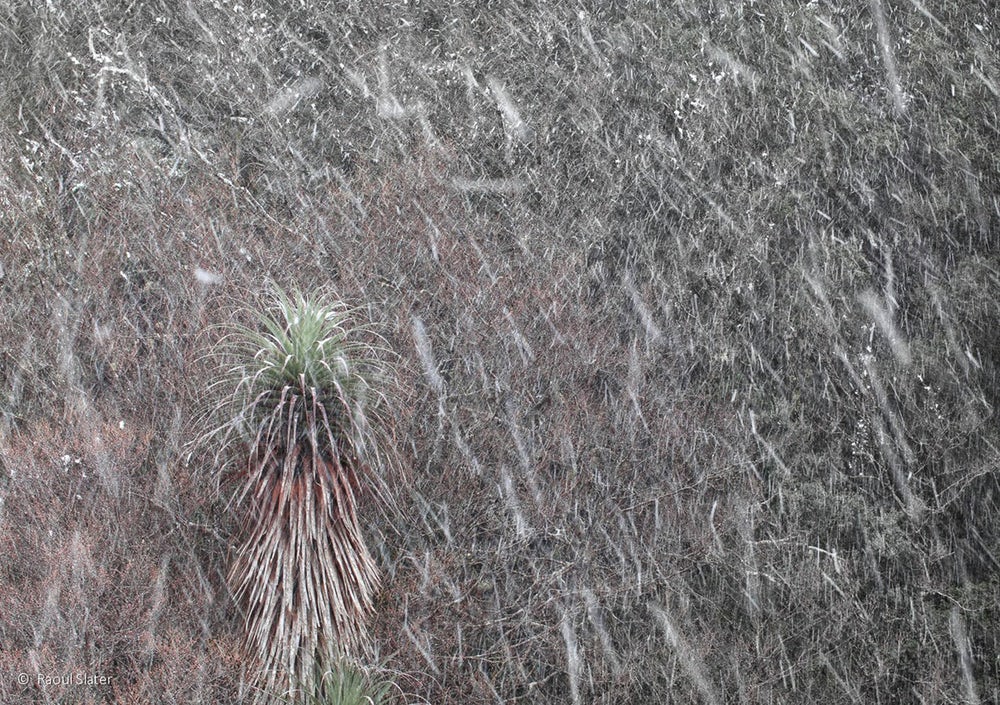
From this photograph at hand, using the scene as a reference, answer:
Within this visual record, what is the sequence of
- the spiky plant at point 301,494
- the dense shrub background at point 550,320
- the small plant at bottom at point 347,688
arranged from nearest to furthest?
the small plant at bottom at point 347,688 → the spiky plant at point 301,494 → the dense shrub background at point 550,320

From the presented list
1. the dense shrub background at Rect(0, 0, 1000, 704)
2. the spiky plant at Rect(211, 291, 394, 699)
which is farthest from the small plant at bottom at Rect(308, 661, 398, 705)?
the dense shrub background at Rect(0, 0, 1000, 704)

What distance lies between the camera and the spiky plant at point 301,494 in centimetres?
843

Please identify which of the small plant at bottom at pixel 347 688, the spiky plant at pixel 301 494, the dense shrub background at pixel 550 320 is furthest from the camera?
the dense shrub background at pixel 550 320

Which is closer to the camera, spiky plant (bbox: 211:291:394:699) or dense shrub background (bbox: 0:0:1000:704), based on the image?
spiky plant (bbox: 211:291:394:699)

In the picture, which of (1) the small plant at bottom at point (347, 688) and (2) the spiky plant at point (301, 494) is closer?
(1) the small plant at bottom at point (347, 688)

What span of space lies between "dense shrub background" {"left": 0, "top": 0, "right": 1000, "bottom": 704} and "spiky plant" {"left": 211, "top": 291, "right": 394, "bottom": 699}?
0.73 metres

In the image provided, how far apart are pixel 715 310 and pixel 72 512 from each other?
765 centimetres

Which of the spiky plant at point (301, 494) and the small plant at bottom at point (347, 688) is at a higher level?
the spiky plant at point (301, 494)

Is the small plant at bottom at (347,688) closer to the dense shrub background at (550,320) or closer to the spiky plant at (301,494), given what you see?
the spiky plant at (301,494)

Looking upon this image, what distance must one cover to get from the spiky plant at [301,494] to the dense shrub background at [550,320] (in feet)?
2.38

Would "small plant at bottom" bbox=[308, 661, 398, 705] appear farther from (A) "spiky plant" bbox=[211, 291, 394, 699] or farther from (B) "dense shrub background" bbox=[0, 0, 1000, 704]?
(B) "dense shrub background" bbox=[0, 0, 1000, 704]

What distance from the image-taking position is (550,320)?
42.2 ft

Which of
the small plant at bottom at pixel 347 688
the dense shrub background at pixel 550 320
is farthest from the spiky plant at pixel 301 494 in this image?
the dense shrub background at pixel 550 320

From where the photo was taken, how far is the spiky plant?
27.7 ft
